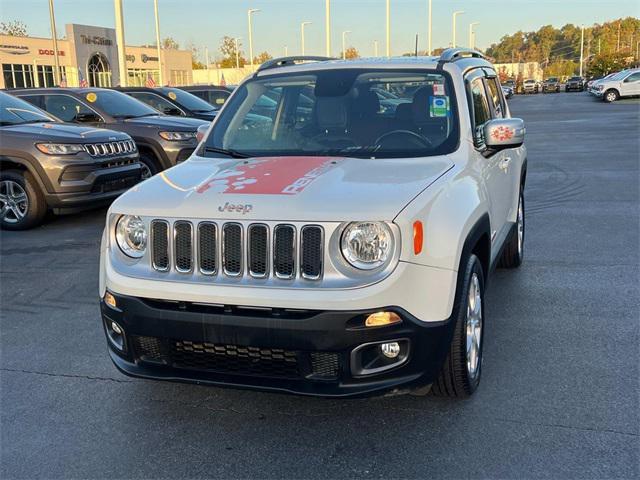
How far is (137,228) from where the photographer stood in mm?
3377

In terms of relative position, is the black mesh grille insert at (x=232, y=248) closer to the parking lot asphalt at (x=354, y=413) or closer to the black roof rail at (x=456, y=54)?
the parking lot asphalt at (x=354, y=413)

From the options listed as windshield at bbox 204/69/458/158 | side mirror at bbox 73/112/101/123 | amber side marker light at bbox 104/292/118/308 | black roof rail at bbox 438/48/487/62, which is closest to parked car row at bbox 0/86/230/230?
side mirror at bbox 73/112/101/123

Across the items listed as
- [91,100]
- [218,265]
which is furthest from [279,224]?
[91,100]

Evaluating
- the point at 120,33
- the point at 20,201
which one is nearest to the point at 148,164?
the point at 20,201

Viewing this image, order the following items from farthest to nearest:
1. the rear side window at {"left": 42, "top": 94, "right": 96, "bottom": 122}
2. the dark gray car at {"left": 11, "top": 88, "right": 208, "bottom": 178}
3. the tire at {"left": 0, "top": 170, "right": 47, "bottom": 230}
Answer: the rear side window at {"left": 42, "top": 94, "right": 96, "bottom": 122}
the dark gray car at {"left": 11, "top": 88, "right": 208, "bottom": 178}
the tire at {"left": 0, "top": 170, "right": 47, "bottom": 230}

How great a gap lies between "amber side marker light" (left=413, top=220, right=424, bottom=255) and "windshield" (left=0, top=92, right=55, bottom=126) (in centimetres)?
723

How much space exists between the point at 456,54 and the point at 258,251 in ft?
8.62

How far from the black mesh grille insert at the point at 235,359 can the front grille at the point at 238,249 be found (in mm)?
A: 338

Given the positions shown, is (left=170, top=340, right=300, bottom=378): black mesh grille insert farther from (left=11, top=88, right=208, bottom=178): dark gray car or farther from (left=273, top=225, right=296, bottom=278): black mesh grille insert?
(left=11, top=88, right=208, bottom=178): dark gray car

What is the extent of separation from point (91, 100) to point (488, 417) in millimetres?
9186

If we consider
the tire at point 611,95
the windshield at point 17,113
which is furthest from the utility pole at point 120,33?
the tire at point 611,95

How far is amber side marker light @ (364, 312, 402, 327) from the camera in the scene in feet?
9.55

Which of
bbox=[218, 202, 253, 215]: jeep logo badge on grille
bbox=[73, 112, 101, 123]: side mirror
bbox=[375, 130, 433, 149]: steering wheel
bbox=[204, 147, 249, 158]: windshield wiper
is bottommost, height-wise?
bbox=[218, 202, 253, 215]: jeep logo badge on grille

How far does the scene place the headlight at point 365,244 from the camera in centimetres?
299
